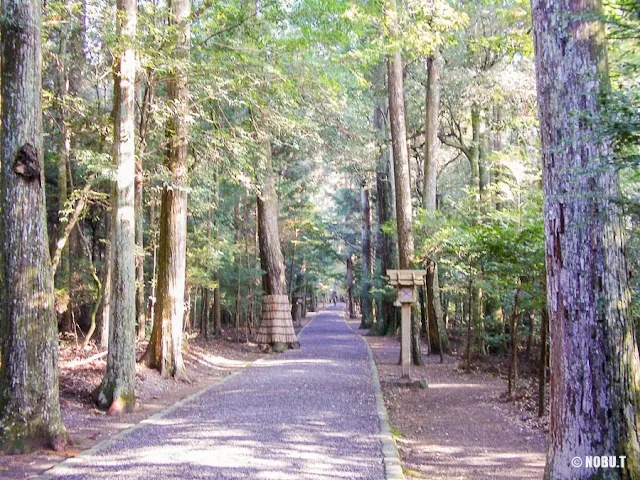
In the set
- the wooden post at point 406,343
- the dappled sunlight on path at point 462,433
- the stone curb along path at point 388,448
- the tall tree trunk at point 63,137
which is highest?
the tall tree trunk at point 63,137

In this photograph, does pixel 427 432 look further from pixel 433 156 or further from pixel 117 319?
pixel 433 156

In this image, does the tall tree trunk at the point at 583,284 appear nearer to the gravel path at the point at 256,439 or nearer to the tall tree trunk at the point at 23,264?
the gravel path at the point at 256,439

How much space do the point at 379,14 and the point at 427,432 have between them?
322 inches

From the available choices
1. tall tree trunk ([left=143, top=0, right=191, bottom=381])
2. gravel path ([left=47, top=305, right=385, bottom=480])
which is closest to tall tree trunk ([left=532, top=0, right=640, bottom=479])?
gravel path ([left=47, top=305, right=385, bottom=480])

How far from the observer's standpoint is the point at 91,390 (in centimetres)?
955

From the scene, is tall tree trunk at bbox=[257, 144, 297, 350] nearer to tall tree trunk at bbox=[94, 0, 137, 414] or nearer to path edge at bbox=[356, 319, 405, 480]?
path edge at bbox=[356, 319, 405, 480]

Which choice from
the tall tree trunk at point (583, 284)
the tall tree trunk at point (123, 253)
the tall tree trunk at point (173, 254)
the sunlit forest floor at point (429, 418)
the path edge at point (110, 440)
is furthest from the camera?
the tall tree trunk at point (173, 254)

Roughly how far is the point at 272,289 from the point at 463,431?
11.9 meters

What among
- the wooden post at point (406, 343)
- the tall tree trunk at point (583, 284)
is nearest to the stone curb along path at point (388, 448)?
the tall tree trunk at point (583, 284)

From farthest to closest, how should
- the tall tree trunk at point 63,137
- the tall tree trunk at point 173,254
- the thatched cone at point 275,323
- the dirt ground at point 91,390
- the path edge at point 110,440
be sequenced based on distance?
the thatched cone at point 275,323
the tall tree trunk at point 63,137
the tall tree trunk at point 173,254
the dirt ground at point 91,390
the path edge at point 110,440

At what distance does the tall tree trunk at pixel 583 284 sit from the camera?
4141 millimetres

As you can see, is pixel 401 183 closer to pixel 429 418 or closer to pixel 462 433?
pixel 429 418

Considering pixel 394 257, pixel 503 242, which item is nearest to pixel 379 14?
pixel 503 242

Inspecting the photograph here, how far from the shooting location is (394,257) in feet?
84.8
